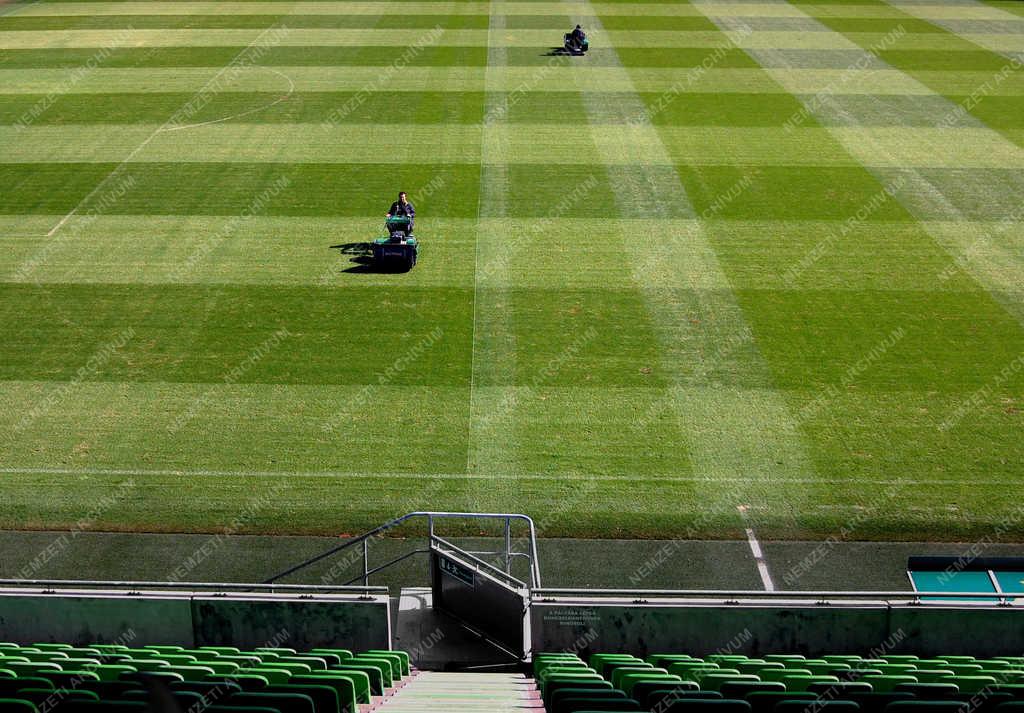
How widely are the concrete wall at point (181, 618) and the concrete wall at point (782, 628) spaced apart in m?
2.20

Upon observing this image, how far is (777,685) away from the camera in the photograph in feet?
26.6

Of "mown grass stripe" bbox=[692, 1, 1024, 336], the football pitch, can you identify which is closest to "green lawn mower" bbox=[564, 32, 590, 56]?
the football pitch

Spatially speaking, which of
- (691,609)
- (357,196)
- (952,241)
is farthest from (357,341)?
(952,241)

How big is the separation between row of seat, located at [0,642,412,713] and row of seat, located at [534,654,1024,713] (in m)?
1.69

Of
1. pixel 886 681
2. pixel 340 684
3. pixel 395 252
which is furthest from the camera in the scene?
pixel 395 252

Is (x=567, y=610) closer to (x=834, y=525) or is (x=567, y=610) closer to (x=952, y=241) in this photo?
(x=834, y=525)

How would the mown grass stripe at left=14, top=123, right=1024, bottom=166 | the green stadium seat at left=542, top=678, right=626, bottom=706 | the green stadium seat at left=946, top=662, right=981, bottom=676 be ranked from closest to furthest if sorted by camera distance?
1. the green stadium seat at left=542, top=678, right=626, bottom=706
2. the green stadium seat at left=946, top=662, right=981, bottom=676
3. the mown grass stripe at left=14, top=123, right=1024, bottom=166

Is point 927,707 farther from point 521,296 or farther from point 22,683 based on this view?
point 521,296

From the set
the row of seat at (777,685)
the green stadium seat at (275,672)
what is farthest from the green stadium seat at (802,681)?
the green stadium seat at (275,672)

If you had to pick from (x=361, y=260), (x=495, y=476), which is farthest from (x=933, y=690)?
(x=361, y=260)

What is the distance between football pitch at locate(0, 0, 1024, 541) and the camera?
583 inches

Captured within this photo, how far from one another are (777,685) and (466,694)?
296 cm

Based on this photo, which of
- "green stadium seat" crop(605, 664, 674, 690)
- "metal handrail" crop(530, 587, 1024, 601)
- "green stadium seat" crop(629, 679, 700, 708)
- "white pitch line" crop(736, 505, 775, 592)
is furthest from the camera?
"white pitch line" crop(736, 505, 775, 592)

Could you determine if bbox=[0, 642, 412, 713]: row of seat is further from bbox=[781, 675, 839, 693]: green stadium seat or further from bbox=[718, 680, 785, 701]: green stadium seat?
bbox=[781, 675, 839, 693]: green stadium seat
